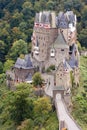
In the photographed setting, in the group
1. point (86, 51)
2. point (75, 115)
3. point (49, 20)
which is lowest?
point (75, 115)

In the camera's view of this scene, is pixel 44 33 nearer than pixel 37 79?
No

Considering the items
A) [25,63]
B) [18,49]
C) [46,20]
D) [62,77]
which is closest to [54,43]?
[46,20]

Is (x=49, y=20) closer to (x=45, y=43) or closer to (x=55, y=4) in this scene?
(x=45, y=43)

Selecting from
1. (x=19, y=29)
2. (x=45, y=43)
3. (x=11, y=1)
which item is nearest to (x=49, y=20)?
(x=45, y=43)

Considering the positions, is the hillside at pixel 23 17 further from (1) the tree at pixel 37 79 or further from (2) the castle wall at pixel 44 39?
(1) the tree at pixel 37 79

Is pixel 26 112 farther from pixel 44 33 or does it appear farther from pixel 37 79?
pixel 44 33

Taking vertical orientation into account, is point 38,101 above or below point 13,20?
below

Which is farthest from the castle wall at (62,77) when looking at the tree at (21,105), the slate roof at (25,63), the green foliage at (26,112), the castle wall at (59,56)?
the slate roof at (25,63)

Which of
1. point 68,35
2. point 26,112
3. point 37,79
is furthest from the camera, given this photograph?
point 68,35
